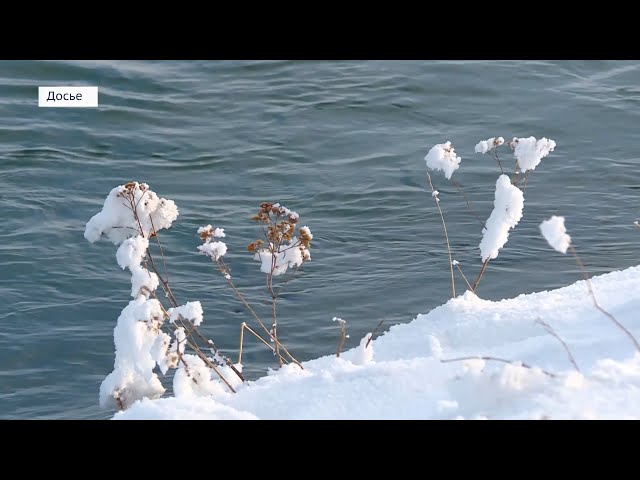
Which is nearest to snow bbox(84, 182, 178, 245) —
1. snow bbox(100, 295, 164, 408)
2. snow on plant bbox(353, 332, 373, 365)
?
snow bbox(100, 295, 164, 408)

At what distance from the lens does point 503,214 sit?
13.6 ft

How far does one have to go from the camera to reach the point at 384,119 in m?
11.3

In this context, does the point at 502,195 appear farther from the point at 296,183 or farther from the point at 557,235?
the point at 296,183

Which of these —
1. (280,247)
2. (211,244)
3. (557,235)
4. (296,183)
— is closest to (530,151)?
(280,247)

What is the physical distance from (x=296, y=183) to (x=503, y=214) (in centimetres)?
566

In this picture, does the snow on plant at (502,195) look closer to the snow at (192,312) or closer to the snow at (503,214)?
the snow at (503,214)

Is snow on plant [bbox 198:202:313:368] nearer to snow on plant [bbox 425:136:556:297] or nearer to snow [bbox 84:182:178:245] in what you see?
snow [bbox 84:182:178:245]

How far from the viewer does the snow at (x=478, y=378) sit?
7.86 ft

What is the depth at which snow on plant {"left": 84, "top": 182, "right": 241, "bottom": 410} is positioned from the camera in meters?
3.44
